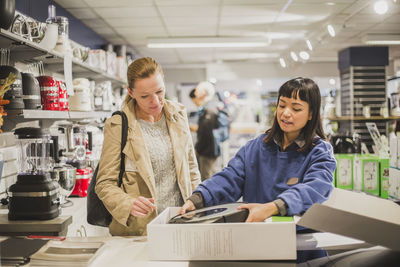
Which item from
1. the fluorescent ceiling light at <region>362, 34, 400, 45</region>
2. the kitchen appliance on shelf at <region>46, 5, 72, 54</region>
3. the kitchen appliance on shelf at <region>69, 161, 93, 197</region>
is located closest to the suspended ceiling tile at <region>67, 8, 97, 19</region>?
the kitchen appliance on shelf at <region>46, 5, 72, 54</region>

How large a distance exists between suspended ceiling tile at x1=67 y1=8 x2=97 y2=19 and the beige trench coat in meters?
3.64

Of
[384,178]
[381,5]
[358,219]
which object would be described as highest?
[381,5]

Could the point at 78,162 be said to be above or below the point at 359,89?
below

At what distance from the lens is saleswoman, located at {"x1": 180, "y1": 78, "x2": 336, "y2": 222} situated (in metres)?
1.61

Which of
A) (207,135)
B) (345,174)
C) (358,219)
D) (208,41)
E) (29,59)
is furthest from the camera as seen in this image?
(208,41)

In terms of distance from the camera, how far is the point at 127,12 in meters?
5.36

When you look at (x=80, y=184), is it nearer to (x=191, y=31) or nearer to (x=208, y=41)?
(x=191, y=31)

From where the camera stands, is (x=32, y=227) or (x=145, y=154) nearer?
(x=145, y=154)

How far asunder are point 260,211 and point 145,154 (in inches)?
29.7

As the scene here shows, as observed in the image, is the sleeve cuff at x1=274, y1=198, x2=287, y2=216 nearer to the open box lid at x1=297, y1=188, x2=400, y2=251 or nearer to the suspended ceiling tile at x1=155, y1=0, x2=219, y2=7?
the open box lid at x1=297, y1=188, x2=400, y2=251

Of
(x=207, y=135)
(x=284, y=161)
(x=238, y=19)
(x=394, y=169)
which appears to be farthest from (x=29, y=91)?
A: (x=238, y=19)

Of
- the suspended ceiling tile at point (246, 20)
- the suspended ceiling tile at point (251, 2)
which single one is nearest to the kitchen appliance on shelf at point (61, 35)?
the suspended ceiling tile at point (251, 2)

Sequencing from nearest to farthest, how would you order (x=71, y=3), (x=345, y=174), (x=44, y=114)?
→ (x=44, y=114) → (x=345, y=174) → (x=71, y=3)

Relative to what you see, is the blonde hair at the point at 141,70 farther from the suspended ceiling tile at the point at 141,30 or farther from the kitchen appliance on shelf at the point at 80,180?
the suspended ceiling tile at the point at 141,30
